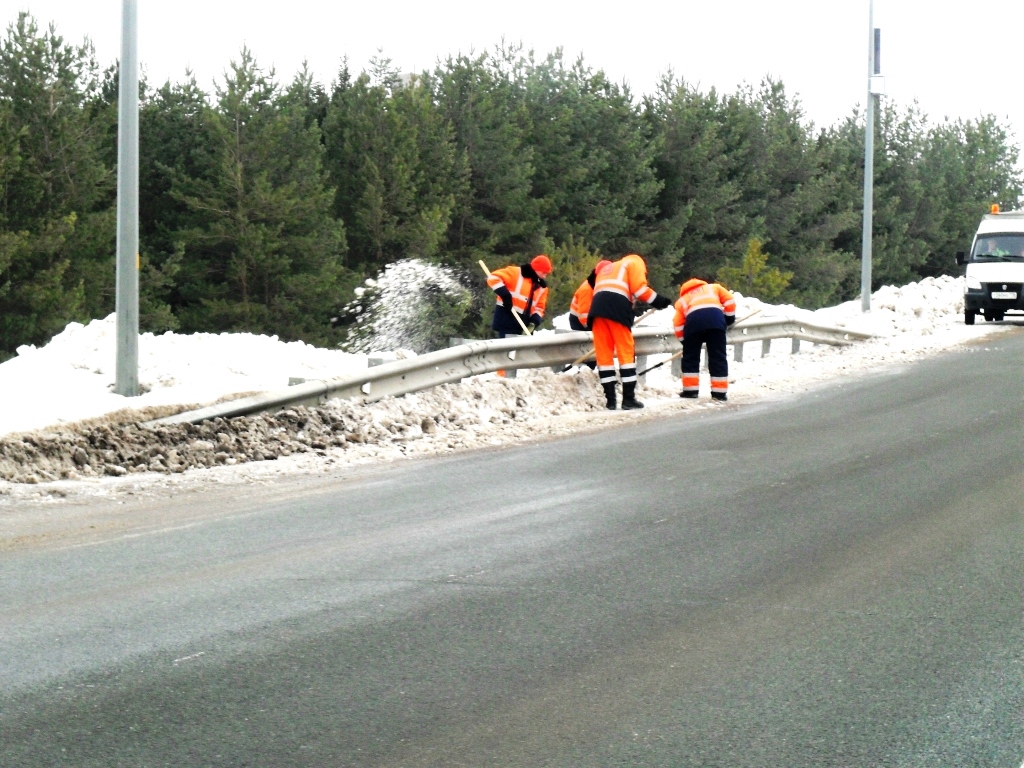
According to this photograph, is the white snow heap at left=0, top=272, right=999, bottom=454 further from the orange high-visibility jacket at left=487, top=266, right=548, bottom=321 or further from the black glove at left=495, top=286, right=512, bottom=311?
the black glove at left=495, top=286, right=512, bottom=311

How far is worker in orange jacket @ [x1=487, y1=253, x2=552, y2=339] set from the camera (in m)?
16.4

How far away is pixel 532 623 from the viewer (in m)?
5.86

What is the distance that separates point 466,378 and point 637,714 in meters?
9.02

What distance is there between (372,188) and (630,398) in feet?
134

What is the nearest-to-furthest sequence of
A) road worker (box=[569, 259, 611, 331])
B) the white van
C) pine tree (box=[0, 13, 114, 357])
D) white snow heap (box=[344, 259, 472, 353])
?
1. road worker (box=[569, 259, 611, 331])
2. white snow heap (box=[344, 259, 472, 353])
3. the white van
4. pine tree (box=[0, 13, 114, 357])

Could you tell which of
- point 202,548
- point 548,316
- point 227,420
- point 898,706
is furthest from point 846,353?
point 548,316

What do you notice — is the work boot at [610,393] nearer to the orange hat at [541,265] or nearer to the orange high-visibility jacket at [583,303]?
the orange high-visibility jacket at [583,303]

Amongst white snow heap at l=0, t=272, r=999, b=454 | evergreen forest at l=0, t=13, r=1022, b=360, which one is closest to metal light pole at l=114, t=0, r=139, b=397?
white snow heap at l=0, t=272, r=999, b=454

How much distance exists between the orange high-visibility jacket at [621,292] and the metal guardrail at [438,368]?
0.81m

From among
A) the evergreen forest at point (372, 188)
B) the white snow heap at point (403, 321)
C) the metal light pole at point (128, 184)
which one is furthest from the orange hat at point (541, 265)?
the evergreen forest at point (372, 188)

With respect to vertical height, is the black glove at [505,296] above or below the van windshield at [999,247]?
below

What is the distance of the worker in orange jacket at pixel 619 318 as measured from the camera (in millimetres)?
13852

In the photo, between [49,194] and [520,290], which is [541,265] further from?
[49,194]

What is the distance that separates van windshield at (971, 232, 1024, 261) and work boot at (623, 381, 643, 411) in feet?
56.5
